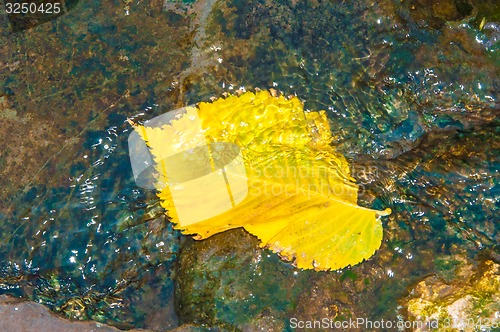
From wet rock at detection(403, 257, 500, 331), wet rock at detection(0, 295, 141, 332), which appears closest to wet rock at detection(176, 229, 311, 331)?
wet rock at detection(0, 295, 141, 332)

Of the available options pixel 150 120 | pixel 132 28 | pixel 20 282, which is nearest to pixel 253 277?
pixel 150 120

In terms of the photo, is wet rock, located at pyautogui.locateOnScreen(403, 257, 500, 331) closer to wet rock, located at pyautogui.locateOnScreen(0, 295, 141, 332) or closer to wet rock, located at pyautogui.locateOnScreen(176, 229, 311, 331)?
wet rock, located at pyautogui.locateOnScreen(176, 229, 311, 331)

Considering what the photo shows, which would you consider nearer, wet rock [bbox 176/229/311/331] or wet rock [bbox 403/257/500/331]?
wet rock [bbox 403/257/500/331]

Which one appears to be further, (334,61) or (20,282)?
(334,61)

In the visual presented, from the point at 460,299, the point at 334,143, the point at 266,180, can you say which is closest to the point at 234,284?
the point at 266,180

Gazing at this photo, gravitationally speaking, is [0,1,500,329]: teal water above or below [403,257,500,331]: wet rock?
above

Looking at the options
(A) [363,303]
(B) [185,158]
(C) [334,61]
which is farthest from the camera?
(C) [334,61]

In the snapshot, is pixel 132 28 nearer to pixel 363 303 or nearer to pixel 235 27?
pixel 235 27
